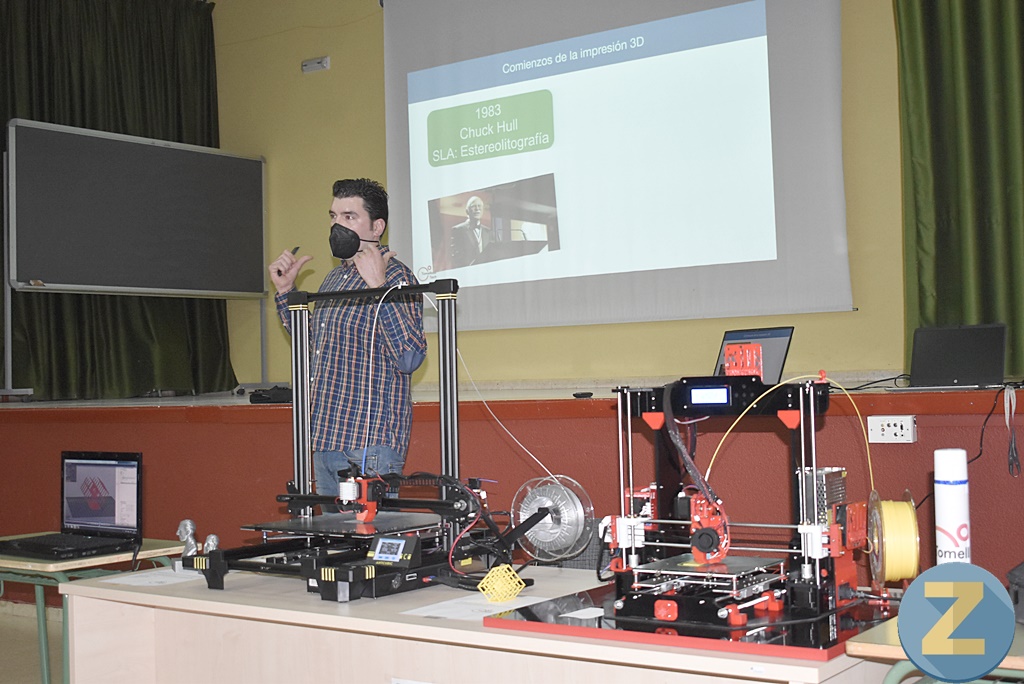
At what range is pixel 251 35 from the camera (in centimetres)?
604

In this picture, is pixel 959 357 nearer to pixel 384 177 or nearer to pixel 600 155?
pixel 600 155

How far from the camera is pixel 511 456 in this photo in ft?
11.5

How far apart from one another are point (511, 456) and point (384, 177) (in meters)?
2.43

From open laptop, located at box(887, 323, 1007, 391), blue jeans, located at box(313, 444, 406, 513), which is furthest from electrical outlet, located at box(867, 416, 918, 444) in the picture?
blue jeans, located at box(313, 444, 406, 513)

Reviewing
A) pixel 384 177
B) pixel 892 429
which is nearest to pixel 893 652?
pixel 892 429

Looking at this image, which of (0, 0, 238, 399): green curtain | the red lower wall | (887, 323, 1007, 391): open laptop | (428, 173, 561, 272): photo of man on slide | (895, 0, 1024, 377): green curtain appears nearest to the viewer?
the red lower wall

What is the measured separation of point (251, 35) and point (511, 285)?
2.40 metres

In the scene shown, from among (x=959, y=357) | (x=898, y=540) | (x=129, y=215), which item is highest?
(x=129, y=215)

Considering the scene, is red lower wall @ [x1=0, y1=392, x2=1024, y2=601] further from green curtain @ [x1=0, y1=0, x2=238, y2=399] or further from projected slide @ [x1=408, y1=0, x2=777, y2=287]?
projected slide @ [x1=408, y1=0, x2=777, y2=287]

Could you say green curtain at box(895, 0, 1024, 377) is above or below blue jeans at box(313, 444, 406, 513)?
above

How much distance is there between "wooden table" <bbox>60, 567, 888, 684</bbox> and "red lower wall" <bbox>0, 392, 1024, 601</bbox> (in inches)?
32.7

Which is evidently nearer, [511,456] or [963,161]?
[511,456]

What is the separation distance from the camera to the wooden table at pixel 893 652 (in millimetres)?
1457

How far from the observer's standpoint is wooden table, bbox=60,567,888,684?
161 centimetres
